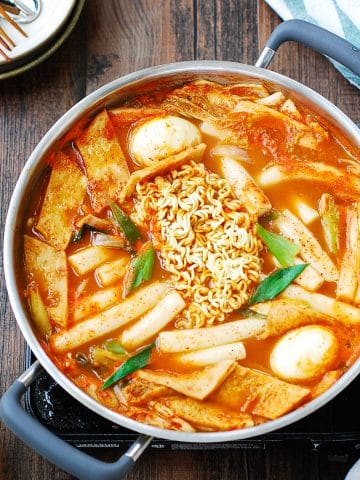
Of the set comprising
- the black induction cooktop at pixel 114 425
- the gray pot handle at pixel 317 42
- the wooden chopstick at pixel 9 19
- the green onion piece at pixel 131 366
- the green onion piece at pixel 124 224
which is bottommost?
the black induction cooktop at pixel 114 425

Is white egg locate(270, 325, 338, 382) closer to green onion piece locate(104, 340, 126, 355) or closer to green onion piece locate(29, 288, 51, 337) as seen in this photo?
green onion piece locate(104, 340, 126, 355)

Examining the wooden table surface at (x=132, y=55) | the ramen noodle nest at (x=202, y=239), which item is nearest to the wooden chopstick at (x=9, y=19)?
the wooden table surface at (x=132, y=55)

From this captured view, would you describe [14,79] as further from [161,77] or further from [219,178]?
[219,178]

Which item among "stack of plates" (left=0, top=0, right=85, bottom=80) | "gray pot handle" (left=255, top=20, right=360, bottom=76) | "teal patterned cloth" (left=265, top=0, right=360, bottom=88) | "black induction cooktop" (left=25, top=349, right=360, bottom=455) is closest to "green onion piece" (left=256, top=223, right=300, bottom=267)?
"black induction cooktop" (left=25, top=349, right=360, bottom=455)

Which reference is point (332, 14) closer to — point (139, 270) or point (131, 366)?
point (139, 270)

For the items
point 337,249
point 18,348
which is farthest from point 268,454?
point 18,348

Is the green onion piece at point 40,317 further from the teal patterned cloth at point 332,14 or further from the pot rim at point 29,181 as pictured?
the teal patterned cloth at point 332,14
